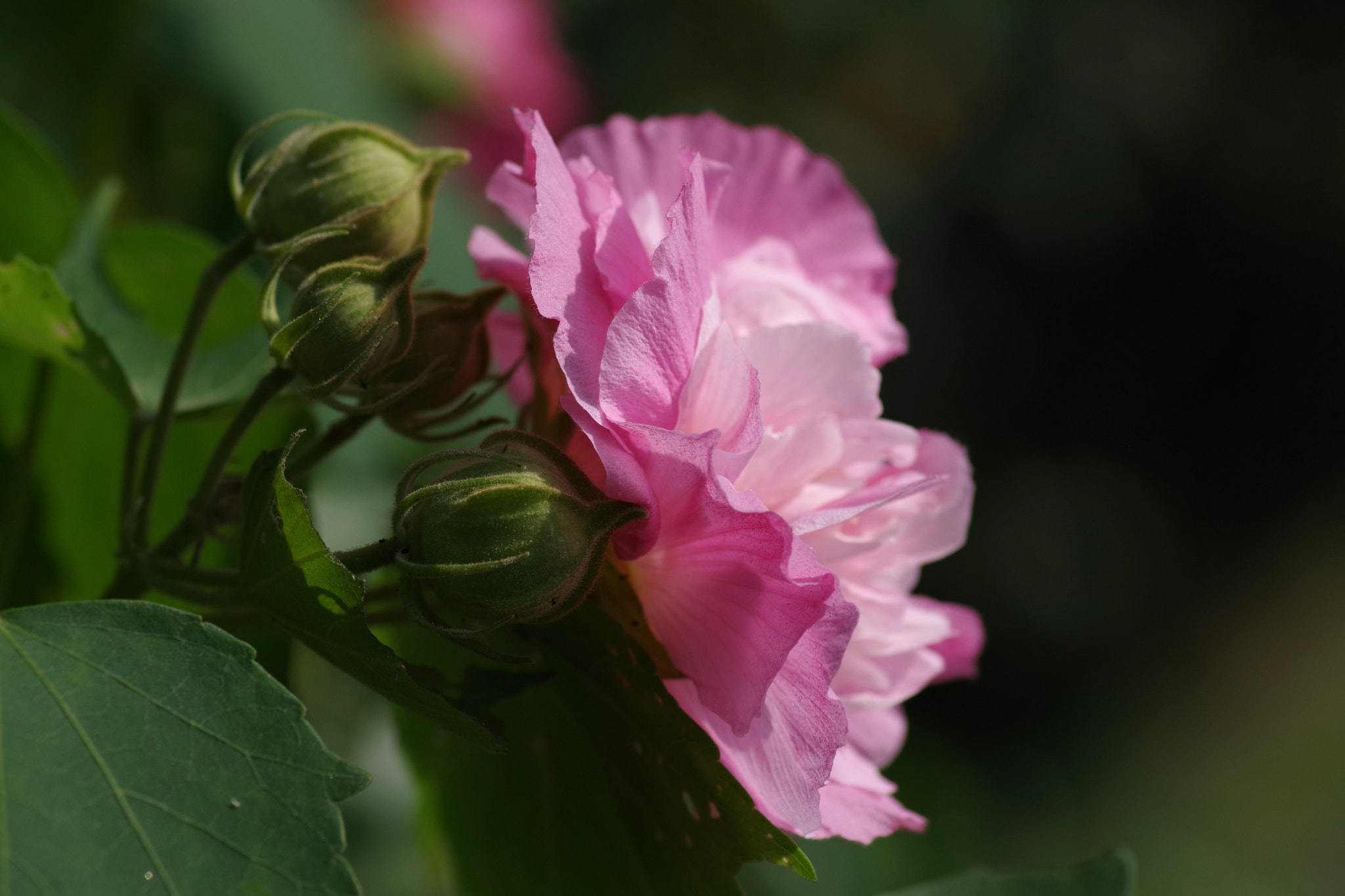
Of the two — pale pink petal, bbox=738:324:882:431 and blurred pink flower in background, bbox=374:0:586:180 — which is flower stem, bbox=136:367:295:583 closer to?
pale pink petal, bbox=738:324:882:431

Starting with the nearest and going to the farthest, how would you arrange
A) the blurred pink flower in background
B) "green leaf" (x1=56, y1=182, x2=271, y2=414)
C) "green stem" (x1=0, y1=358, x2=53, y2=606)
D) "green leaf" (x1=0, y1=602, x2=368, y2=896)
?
"green leaf" (x1=0, y1=602, x2=368, y2=896) → "green stem" (x1=0, y1=358, x2=53, y2=606) → "green leaf" (x1=56, y1=182, x2=271, y2=414) → the blurred pink flower in background

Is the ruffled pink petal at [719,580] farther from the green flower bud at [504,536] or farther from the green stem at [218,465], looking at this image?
the green stem at [218,465]

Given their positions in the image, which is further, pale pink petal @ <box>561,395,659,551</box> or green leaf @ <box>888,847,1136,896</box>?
green leaf @ <box>888,847,1136,896</box>

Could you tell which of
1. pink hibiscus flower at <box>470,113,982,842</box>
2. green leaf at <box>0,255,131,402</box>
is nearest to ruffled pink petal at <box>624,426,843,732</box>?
pink hibiscus flower at <box>470,113,982,842</box>

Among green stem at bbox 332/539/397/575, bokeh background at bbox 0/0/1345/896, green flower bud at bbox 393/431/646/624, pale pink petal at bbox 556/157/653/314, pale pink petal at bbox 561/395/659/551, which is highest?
pale pink petal at bbox 556/157/653/314

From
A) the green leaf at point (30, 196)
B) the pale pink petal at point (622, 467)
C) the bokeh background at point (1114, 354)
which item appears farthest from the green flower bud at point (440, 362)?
the bokeh background at point (1114, 354)

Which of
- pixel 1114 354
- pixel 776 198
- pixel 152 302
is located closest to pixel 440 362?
pixel 776 198

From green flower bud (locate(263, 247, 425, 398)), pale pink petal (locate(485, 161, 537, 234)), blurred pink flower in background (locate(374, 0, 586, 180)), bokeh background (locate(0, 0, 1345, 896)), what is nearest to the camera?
green flower bud (locate(263, 247, 425, 398))
